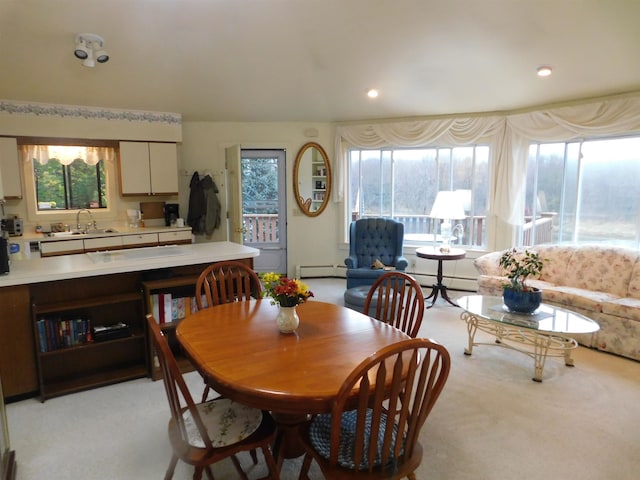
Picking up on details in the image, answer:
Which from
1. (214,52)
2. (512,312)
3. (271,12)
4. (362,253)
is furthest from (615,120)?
(214,52)

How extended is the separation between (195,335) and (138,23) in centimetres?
307

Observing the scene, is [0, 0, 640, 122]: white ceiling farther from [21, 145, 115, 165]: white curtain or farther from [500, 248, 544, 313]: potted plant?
[500, 248, 544, 313]: potted plant

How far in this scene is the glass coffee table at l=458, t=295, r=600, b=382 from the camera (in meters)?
2.84

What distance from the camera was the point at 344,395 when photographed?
50.7 inches

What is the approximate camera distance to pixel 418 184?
570 cm

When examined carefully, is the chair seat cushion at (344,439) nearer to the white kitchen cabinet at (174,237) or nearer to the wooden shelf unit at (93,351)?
the wooden shelf unit at (93,351)

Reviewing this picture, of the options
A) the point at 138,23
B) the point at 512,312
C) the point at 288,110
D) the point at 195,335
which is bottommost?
the point at 512,312

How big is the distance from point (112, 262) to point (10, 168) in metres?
2.73

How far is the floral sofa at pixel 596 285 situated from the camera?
3.34 m

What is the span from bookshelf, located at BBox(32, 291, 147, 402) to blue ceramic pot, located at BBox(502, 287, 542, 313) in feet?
9.15

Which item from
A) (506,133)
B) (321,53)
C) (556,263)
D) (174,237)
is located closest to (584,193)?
(556,263)

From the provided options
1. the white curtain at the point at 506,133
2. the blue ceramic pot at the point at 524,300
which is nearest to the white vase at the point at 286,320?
the blue ceramic pot at the point at 524,300

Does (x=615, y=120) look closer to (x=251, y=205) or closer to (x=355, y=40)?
(x=355, y=40)

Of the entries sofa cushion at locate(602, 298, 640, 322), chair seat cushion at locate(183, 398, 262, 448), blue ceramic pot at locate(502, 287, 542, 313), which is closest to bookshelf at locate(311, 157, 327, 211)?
blue ceramic pot at locate(502, 287, 542, 313)
